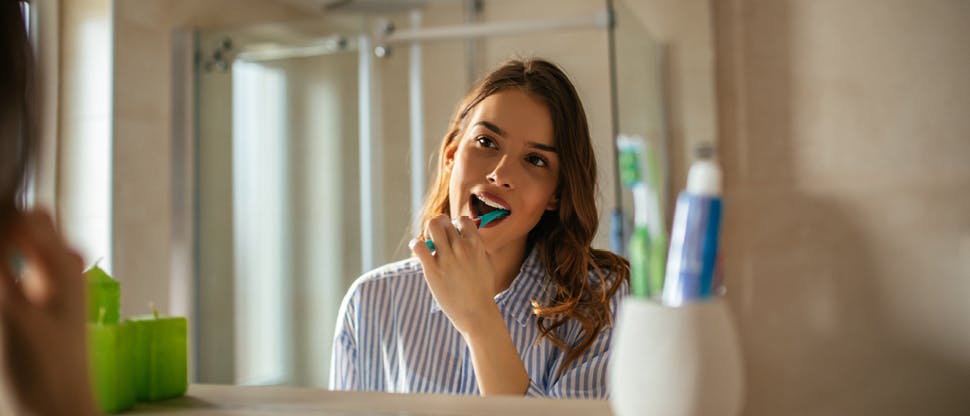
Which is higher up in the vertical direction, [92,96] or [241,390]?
[92,96]

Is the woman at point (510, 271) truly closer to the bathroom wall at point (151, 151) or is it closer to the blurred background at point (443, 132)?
the blurred background at point (443, 132)

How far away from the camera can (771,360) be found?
1.43ft

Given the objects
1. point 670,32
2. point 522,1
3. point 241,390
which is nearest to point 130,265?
point 241,390

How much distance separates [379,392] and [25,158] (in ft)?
1.16

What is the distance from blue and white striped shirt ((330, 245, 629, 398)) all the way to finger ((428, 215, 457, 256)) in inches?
3.3

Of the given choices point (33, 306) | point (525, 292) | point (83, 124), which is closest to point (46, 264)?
point (33, 306)

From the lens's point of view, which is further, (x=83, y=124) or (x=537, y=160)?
(x=83, y=124)

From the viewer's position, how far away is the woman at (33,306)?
11.8 inches

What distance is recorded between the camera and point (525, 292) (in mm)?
603

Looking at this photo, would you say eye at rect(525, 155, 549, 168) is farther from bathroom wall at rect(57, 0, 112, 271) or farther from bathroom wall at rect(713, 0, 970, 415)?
bathroom wall at rect(57, 0, 112, 271)

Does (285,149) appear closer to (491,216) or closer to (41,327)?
(491,216)

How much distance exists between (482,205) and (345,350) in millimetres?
210

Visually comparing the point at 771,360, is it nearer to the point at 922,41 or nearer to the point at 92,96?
the point at 922,41

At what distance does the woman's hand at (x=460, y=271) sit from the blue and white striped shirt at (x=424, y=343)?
0.04 m
